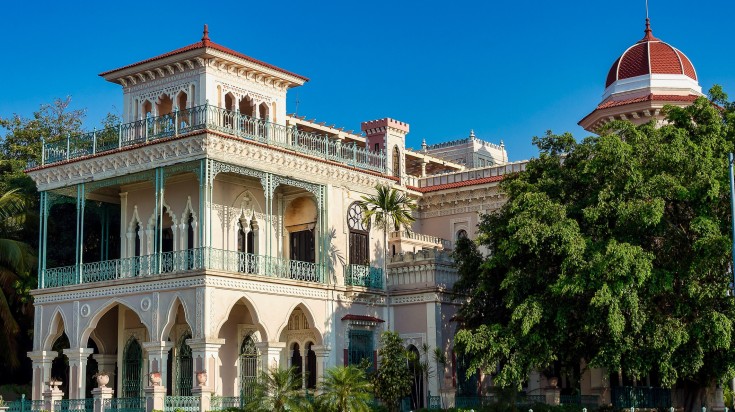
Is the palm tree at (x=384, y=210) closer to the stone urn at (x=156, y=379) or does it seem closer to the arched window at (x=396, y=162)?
the arched window at (x=396, y=162)

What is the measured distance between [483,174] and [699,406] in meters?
13.5

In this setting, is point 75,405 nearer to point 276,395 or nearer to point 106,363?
point 106,363

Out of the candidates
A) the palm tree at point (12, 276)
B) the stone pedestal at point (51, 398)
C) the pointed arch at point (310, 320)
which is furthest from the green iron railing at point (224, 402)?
the palm tree at point (12, 276)

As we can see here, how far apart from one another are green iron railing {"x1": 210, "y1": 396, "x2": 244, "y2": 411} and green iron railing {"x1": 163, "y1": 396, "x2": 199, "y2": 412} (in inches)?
22.0

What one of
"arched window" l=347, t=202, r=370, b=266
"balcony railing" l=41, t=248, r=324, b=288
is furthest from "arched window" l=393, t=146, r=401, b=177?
"balcony railing" l=41, t=248, r=324, b=288

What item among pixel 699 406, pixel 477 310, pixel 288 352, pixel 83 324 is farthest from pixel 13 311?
pixel 699 406

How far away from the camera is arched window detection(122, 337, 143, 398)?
3394 centimetres

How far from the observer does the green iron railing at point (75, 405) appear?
101 ft

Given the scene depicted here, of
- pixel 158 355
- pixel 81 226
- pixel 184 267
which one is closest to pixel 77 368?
pixel 158 355

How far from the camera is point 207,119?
3119 centimetres

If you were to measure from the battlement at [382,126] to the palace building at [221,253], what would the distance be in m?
4.92

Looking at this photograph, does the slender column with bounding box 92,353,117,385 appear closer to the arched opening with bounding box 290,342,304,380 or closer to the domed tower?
the arched opening with bounding box 290,342,304,380

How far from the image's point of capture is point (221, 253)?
3138 cm

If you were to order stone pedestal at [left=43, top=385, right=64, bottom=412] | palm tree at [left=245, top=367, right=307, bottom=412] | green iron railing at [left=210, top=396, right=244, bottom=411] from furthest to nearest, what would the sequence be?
1. stone pedestal at [left=43, top=385, right=64, bottom=412]
2. green iron railing at [left=210, top=396, right=244, bottom=411]
3. palm tree at [left=245, top=367, right=307, bottom=412]
